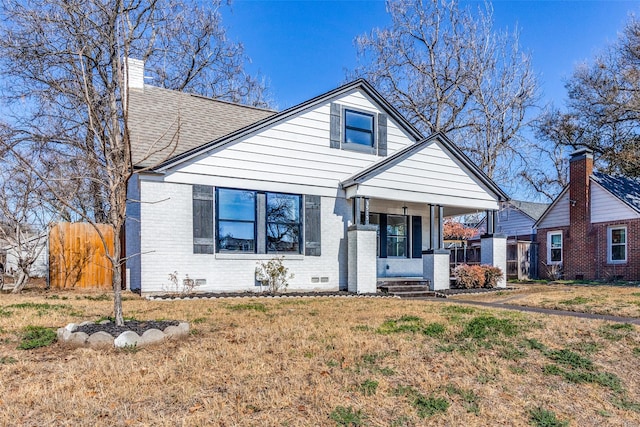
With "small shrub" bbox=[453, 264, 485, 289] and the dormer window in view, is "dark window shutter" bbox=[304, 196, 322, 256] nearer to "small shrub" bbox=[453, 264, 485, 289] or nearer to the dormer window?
the dormer window

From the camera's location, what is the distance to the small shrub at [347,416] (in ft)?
11.0

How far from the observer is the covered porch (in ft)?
39.7

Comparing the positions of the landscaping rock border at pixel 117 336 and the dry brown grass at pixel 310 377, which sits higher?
the landscaping rock border at pixel 117 336

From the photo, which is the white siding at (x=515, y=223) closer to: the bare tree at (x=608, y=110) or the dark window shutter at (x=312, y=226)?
the bare tree at (x=608, y=110)

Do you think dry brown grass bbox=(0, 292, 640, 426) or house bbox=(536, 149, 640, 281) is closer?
dry brown grass bbox=(0, 292, 640, 426)

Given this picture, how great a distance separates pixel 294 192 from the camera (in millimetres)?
12016

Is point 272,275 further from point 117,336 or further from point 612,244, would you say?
point 612,244

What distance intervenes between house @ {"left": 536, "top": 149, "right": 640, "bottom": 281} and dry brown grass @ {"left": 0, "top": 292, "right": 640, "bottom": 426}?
14.5m

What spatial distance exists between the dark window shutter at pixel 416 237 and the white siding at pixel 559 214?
34.2 feet

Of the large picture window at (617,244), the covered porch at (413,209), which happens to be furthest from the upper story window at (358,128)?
the large picture window at (617,244)

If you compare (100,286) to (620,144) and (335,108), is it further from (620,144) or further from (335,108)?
(620,144)

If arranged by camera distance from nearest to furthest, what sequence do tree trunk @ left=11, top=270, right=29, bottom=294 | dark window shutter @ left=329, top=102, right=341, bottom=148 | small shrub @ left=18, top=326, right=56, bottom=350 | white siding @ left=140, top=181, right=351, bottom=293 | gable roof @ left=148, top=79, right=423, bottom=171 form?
small shrub @ left=18, top=326, right=56, bottom=350 < white siding @ left=140, top=181, right=351, bottom=293 < gable roof @ left=148, top=79, right=423, bottom=171 < tree trunk @ left=11, top=270, right=29, bottom=294 < dark window shutter @ left=329, top=102, right=341, bottom=148

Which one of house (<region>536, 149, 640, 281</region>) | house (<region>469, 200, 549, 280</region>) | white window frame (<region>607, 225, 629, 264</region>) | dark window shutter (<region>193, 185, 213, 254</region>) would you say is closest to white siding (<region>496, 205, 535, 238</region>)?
house (<region>469, 200, 549, 280</region>)

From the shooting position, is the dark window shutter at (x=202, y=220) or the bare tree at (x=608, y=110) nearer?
the dark window shutter at (x=202, y=220)
